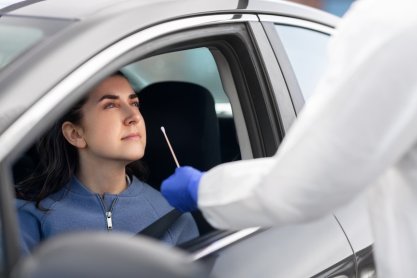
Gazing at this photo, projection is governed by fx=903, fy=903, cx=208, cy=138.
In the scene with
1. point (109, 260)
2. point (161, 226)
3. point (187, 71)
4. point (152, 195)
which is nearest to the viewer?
point (109, 260)

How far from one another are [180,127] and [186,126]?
0.02 meters

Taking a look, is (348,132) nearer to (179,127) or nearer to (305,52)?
(305,52)

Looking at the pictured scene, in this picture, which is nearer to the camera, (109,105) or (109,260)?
(109,260)

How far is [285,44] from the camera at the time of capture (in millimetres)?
2707

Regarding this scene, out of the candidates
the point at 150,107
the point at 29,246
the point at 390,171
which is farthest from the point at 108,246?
the point at 150,107

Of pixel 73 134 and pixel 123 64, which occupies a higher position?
pixel 73 134

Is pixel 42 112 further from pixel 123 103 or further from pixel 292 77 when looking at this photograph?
pixel 292 77

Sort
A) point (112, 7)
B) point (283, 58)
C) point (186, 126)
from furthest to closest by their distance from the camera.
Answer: point (186, 126)
point (283, 58)
point (112, 7)

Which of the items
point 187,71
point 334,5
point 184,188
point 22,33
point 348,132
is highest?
point 334,5

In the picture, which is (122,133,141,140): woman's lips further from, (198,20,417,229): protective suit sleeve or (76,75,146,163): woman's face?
(198,20,417,229): protective suit sleeve

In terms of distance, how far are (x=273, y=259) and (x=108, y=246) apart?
3.33 ft

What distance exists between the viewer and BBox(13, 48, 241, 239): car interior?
2.97 metres

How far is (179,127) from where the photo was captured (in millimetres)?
3070

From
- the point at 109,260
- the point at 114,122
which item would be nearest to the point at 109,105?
the point at 114,122
